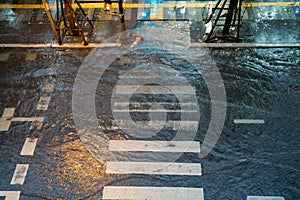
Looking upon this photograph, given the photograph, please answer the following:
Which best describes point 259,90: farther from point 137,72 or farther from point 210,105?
point 137,72

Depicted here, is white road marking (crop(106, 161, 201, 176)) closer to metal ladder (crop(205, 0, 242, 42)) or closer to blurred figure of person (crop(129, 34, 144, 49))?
blurred figure of person (crop(129, 34, 144, 49))

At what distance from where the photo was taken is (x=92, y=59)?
32.9 feet

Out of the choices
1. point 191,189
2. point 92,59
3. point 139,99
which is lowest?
point 191,189

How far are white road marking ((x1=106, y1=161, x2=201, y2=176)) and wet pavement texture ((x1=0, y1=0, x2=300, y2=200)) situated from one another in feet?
0.36

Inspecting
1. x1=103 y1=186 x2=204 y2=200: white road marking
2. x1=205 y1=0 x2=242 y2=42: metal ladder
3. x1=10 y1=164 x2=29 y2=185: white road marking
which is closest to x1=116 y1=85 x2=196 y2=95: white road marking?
x1=205 y1=0 x2=242 y2=42: metal ladder

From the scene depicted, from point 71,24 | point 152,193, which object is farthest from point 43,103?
point 152,193

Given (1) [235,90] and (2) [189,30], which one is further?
(2) [189,30]

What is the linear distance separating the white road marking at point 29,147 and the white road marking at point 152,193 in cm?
221

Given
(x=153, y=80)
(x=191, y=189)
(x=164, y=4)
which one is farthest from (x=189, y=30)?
(x=191, y=189)

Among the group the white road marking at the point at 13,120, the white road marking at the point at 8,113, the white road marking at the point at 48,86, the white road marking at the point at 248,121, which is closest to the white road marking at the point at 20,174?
the white road marking at the point at 13,120

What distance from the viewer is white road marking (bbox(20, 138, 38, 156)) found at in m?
8.02

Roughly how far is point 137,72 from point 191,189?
3.95 meters

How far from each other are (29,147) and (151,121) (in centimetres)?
323

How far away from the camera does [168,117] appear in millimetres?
8609
